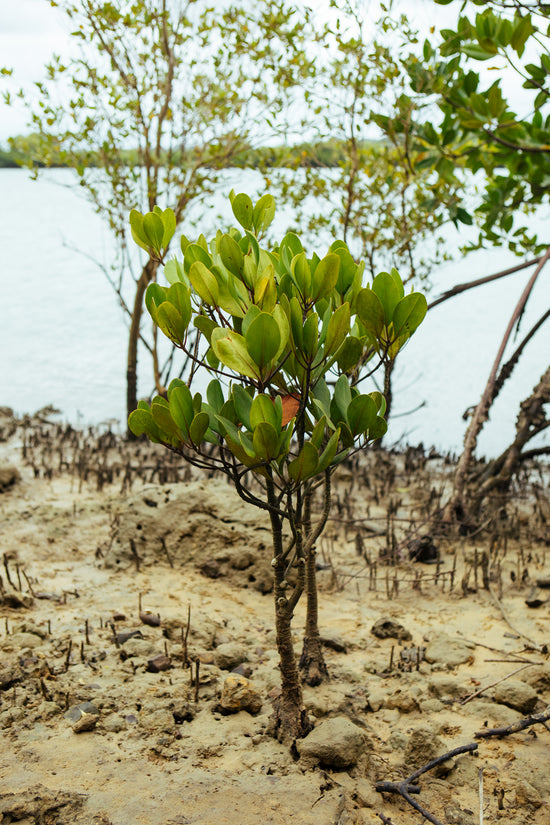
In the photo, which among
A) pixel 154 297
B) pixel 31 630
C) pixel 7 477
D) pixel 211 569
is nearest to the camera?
pixel 154 297

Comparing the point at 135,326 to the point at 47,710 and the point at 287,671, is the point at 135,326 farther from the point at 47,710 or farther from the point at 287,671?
the point at 287,671

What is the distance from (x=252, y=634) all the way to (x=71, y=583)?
91cm

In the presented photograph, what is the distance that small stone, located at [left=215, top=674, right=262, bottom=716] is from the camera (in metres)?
2.04

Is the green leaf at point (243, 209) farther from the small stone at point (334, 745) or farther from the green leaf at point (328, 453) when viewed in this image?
the small stone at point (334, 745)

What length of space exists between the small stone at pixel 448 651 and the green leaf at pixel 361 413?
1305mm

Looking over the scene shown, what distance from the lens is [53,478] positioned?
4789mm

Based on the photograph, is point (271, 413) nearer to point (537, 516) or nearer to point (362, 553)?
point (362, 553)

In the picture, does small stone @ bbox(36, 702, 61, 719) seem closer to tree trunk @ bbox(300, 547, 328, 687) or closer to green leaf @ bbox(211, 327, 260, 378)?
tree trunk @ bbox(300, 547, 328, 687)

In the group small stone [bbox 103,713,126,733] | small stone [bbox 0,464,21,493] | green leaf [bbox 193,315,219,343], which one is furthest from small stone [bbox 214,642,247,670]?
small stone [bbox 0,464,21,493]

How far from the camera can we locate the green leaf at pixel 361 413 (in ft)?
5.22

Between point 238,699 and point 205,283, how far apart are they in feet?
4.13

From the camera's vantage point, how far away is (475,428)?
369 cm

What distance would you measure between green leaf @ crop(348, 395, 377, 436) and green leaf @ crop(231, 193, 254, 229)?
0.59 m

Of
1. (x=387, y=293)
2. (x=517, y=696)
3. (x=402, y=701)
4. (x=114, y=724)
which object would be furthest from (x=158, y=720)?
(x=387, y=293)
